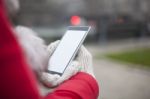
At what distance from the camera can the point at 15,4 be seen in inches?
61.7

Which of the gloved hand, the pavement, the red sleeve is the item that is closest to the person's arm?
the red sleeve

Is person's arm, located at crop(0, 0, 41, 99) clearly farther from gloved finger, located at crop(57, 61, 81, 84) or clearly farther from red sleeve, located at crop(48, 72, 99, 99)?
gloved finger, located at crop(57, 61, 81, 84)

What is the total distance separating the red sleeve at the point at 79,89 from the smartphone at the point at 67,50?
0.13 m

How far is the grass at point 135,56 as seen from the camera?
30.3 ft

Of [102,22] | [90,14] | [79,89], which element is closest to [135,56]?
[102,22]

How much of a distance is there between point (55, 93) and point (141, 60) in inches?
297

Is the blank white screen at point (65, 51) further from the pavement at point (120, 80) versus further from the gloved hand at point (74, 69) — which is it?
the pavement at point (120, 80)

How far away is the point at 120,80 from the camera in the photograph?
7.28 m

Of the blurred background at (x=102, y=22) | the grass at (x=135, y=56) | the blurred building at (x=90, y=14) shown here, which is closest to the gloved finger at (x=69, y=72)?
the grass at (x=135, y=56)

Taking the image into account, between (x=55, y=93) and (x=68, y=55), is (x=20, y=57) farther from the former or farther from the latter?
(x=68, y=55)

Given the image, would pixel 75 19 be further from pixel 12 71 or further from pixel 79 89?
pixel 12 71

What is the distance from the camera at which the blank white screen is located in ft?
7.29

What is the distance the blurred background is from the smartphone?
23.6 ft

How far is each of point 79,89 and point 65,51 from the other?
1.25 ft
